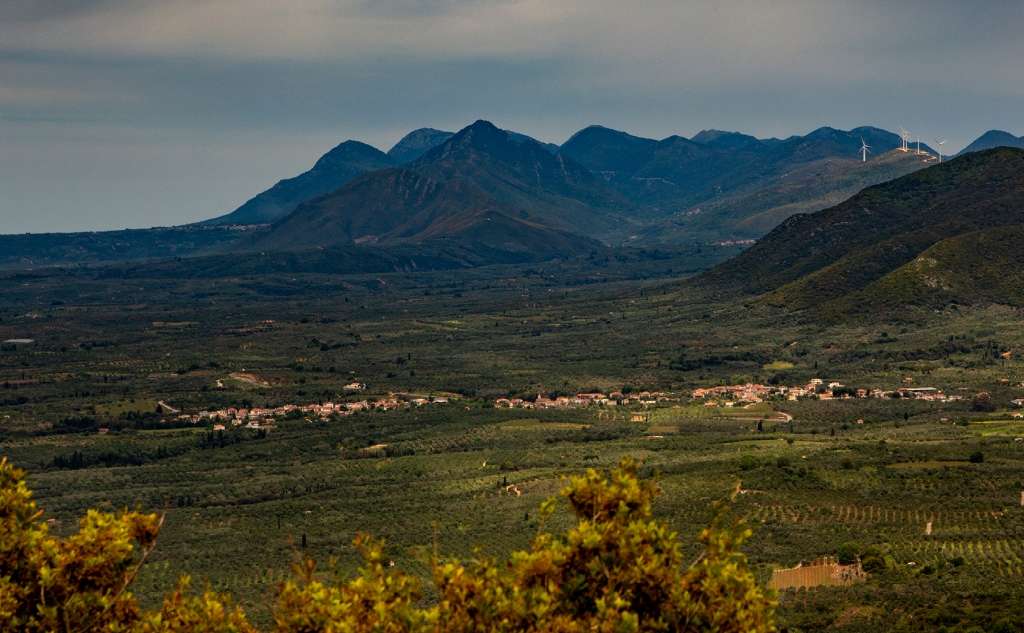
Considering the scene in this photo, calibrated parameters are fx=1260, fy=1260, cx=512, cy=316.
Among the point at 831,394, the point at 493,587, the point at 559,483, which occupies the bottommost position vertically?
the point at 831,394

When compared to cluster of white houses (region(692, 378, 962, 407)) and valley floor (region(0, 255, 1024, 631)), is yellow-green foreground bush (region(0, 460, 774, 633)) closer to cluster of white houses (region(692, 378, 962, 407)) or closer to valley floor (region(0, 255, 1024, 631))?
valley floor (region(0, 255, 1024, 631))

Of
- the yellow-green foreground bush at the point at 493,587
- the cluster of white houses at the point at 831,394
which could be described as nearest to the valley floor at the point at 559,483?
the cluster of white houses at the point at 831,394

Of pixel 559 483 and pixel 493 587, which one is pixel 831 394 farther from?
pixel 493 587

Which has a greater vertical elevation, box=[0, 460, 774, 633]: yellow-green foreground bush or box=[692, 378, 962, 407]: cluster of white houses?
box=[0, 460, 774, 633]: yellow-green foreground bush

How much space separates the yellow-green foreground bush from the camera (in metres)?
31.8

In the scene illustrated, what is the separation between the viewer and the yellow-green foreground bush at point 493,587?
31.8m

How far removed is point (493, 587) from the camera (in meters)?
32.1

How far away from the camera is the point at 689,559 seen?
96.3m

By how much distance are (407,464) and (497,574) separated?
120676mm

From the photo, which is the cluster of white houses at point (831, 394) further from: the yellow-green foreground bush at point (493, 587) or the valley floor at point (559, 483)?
the yellow-green foreground bush at point (493, 587)

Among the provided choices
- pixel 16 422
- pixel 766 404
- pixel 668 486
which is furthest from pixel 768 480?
pixel 16 422

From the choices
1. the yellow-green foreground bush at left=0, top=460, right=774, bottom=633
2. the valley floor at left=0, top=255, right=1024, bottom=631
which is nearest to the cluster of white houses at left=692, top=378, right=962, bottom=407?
the valley floor at left=0, top=255, right=1024, bottom=631

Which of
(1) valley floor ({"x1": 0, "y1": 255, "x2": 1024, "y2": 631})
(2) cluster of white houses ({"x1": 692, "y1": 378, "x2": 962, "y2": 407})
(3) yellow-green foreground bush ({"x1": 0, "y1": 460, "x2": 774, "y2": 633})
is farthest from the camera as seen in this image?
(2) cluster of white houses ({"x1": 692, "y1": 378, "x2": 962, "y2": 407})

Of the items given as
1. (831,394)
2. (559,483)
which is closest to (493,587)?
(559,483)
